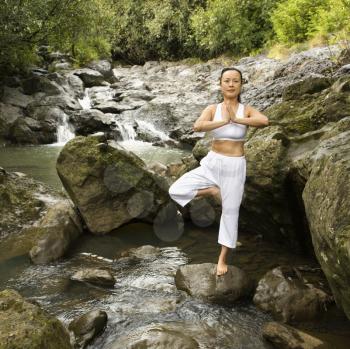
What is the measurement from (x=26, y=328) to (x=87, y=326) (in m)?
1.27

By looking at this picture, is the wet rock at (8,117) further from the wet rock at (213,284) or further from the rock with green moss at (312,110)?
the wet rock at (213,284)

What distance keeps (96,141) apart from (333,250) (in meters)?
5.42

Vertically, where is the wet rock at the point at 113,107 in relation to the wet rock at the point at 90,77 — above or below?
→ below

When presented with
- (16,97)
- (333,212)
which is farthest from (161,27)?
(333,212)

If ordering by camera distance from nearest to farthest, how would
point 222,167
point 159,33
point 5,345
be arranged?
1. point 5,345
2. point 222,167
3. point 159,33

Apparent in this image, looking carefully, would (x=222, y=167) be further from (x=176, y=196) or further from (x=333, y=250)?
(x=333, y=250)

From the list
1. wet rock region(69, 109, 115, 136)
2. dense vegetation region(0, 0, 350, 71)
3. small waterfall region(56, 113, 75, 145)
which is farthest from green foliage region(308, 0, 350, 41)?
small waterfall region(56, 113, 75, 145)

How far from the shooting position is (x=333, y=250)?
352 centimetres

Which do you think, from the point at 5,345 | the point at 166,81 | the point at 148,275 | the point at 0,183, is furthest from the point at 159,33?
the point at 5,345

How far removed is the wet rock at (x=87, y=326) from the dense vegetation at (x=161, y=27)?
1490 cm

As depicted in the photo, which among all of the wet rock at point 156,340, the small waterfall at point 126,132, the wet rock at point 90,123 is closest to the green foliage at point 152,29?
the small waterfall at point 126,132

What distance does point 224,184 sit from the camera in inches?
Answer: 198

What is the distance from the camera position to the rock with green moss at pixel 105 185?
7734mm

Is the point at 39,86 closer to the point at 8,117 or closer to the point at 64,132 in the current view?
the point at 8,117
